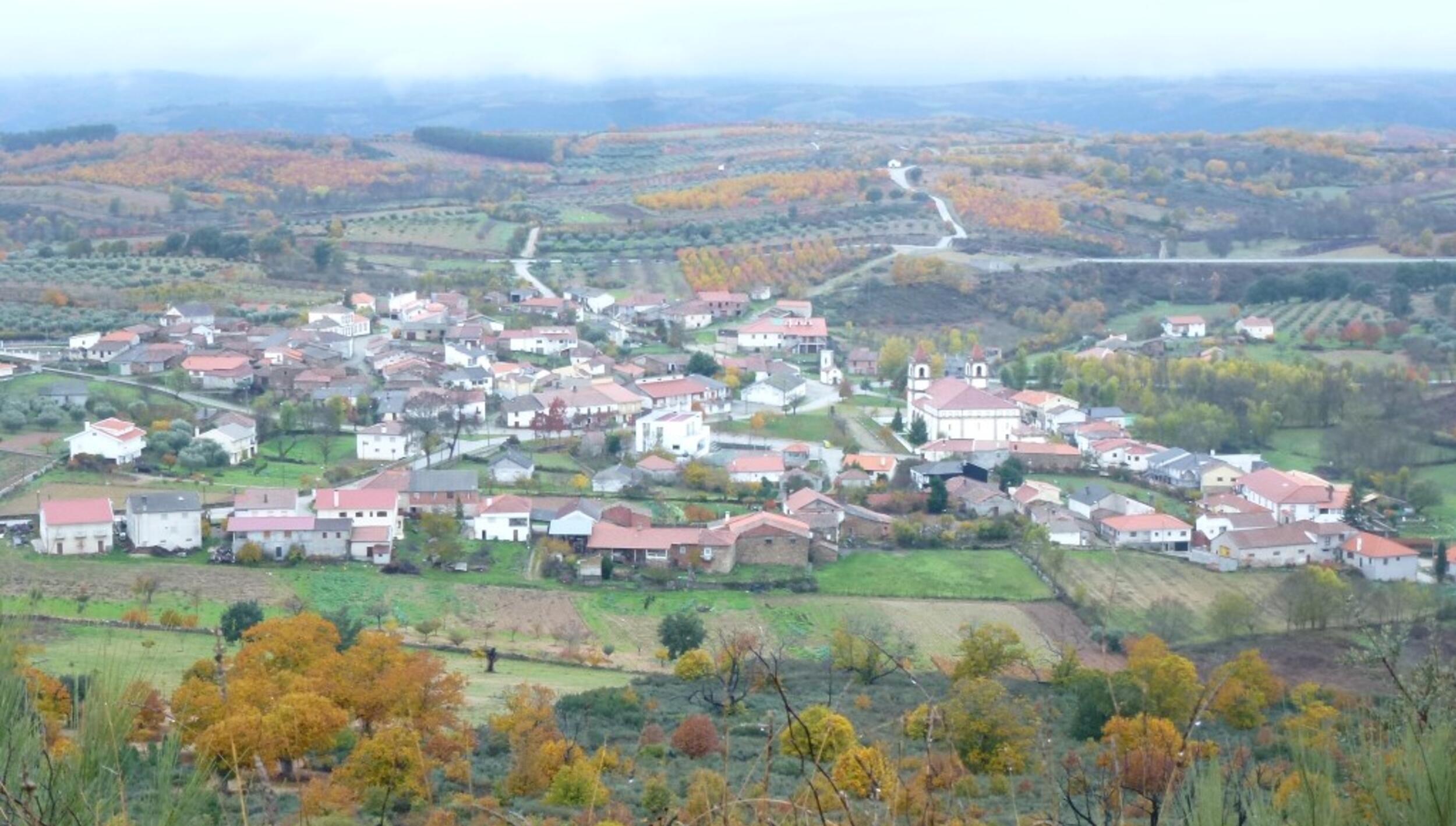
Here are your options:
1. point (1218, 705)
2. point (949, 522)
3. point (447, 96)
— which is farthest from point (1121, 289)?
point (447, 96)

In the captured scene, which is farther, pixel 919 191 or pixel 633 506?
pixel 919 191

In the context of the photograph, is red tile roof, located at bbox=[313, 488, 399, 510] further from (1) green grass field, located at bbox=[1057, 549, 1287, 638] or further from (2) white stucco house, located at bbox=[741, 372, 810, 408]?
(2) white stucco house, located at bbox=[741, 372, 810, 408]

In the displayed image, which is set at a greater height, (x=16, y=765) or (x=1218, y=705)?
(x=16, y=765)

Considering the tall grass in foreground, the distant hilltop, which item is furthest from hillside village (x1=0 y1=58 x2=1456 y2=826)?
the distant hilltop

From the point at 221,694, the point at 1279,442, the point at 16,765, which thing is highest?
the point at 221,694

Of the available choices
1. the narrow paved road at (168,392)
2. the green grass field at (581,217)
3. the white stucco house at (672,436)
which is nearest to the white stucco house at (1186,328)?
the white stucco house at (672,436)

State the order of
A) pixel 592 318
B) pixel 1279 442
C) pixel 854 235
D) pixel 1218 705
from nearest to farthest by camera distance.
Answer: pixel 1218 705
pixel 1279 442
pixel 592 318
pixel 854 235

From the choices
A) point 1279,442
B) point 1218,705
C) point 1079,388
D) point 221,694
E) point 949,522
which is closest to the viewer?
point 221,694

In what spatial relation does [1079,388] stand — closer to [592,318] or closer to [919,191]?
[592,318]
